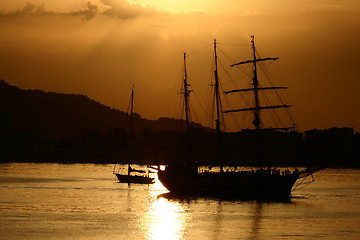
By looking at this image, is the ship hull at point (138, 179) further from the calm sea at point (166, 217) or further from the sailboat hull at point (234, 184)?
the sailboat hull at point (234, 184)

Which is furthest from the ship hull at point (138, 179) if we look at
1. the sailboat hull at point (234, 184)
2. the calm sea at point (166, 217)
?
the sailboat hull at point (234, 184)

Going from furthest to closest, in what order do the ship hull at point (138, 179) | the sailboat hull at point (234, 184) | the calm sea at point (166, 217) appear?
the ship hull at point (138, 179) → the sailboat hull at point (234, 184) → the calm sea at point (166, 217)

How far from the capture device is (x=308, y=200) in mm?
101562

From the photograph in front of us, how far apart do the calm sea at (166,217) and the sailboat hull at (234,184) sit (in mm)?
3159

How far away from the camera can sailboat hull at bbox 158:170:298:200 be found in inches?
3819

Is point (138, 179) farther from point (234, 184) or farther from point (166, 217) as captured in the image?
point (166, 217)

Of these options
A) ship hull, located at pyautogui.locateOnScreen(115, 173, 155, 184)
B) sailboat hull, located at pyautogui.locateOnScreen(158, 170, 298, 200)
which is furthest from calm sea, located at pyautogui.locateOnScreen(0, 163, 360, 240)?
ship hull, located at pyautogui.locateOnScreen(115, 173, 155, 184)

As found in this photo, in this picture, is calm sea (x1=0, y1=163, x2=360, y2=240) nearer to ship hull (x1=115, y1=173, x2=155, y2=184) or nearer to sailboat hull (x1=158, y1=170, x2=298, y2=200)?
sailboat hull (x1=158, y1=170, x2=298, y2=200)

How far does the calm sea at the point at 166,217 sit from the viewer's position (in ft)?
202

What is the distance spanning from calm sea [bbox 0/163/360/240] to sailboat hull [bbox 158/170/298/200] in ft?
10.4

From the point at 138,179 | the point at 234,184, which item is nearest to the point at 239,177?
the point at 234,184

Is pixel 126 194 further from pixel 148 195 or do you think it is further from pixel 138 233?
pixel 138 233

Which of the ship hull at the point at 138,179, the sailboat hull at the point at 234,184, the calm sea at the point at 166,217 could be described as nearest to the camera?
the calm sea at the point at 166,217

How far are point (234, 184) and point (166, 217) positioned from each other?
26587 millimetres
